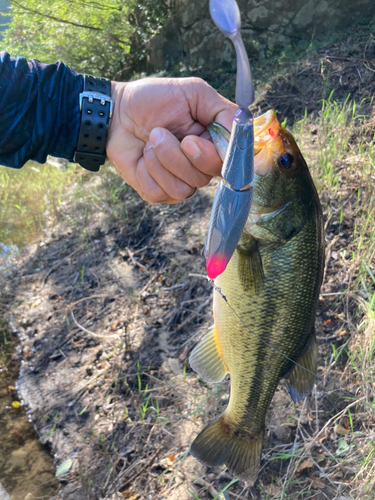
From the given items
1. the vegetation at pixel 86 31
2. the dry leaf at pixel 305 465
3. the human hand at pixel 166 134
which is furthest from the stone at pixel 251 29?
the dry leaf at pixel 305 465

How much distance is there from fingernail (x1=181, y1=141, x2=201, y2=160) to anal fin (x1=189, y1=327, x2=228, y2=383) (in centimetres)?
78

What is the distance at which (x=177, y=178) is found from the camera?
66.7 inches

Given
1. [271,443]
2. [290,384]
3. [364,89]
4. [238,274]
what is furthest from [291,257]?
[364,89]

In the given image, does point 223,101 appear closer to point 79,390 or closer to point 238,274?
point 238,274

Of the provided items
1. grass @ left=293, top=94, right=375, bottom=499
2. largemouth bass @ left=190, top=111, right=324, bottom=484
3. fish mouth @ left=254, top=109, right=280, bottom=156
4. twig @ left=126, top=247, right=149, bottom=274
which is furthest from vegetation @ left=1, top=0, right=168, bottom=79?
largemouth bass @ left=190, top=111, right=324, bottom=484

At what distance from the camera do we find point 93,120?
184 cm

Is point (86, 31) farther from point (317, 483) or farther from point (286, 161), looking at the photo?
point (317, 483)

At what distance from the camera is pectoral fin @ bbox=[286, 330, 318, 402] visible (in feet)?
5.14

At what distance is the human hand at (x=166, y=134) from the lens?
5.16 ft

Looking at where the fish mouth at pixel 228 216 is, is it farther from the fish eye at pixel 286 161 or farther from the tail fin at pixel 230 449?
the tail fin at pixel 230 449

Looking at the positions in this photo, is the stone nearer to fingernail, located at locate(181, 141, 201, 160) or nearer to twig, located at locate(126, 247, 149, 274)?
twig, located at locate(126, 247, 149, 274)

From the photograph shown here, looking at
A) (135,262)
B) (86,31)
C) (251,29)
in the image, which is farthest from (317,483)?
(86,31)

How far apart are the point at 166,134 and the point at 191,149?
7.0 inches

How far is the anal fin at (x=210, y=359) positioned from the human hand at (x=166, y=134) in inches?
26.4
